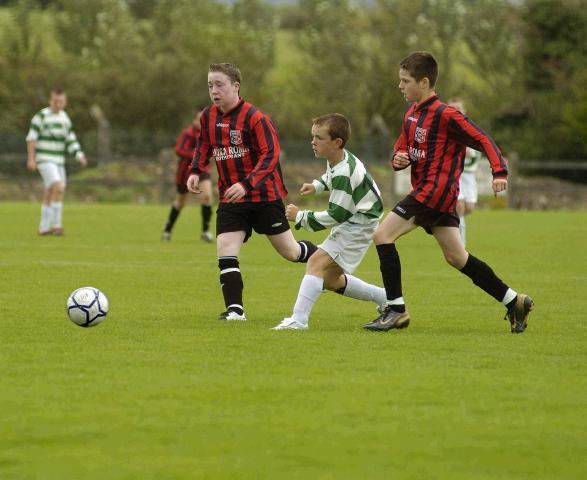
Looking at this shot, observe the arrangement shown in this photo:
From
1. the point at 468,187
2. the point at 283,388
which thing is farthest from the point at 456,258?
the point at 468,187

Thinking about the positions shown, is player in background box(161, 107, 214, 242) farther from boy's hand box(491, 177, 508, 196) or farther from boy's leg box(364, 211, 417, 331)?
boy's hand box(491, 177, 508, 196)

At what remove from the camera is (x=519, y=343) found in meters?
8.43

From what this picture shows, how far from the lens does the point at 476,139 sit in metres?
8.72

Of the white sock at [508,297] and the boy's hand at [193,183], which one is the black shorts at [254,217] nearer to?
the boy's hand at [193,183]

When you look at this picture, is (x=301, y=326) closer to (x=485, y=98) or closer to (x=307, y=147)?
(x=307, y=147)

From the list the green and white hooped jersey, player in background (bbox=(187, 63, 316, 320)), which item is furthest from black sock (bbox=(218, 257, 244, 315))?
the green and white hooped jersey

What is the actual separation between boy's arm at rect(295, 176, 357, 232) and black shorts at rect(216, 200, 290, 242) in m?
0.62

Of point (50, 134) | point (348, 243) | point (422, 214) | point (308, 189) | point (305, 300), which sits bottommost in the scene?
point (305, 300)

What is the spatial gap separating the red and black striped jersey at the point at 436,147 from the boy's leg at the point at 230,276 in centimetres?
140

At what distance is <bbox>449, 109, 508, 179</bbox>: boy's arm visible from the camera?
8625 mm

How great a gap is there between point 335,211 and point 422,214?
582mm

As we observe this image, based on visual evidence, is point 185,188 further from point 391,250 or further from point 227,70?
point 391,250

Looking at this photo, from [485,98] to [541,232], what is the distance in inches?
1088

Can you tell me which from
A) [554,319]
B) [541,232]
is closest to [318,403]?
[554,319]
